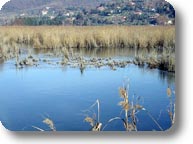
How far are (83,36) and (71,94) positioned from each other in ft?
0.94

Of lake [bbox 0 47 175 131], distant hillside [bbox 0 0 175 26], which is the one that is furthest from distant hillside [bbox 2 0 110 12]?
lake [bbox 0 47 175 131]

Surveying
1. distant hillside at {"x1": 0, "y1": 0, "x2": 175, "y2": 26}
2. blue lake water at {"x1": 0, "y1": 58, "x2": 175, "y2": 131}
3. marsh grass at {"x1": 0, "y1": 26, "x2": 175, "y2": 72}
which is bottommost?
blue lake water at {"x1": 0, "y1": 58, "x2": 175, "y2": 131}

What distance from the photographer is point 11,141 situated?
255 centimetres

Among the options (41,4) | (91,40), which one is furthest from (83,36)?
(41,4)

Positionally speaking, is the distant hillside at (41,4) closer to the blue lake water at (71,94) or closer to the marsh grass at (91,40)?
the marsh grass at (91,40)

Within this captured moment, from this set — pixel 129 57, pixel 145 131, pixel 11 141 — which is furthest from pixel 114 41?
pixel 11 141

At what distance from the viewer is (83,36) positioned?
8.48 ft

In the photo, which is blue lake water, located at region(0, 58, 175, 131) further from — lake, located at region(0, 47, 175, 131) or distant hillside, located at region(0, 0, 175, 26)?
distant hillside, located at region(0, 0, 175, 26)

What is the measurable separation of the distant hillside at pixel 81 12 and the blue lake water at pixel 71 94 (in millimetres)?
220

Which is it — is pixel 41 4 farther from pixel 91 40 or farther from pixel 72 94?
pixel 72 94

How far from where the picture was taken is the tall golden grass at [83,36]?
2539 millimetres

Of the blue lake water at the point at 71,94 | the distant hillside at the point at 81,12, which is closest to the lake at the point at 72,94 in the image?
the blue lake water at the point at 71,94

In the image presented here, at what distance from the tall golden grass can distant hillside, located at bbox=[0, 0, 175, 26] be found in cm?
3

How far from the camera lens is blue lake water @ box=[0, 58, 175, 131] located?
2512 mm
